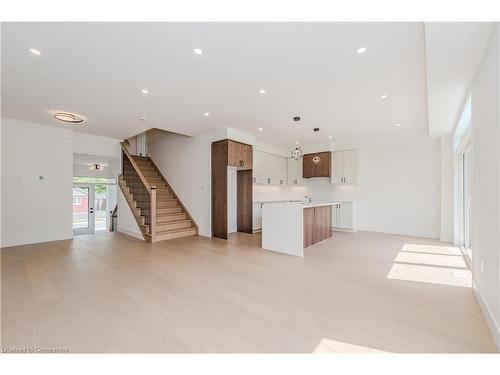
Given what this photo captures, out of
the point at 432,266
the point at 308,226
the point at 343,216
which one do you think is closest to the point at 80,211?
the point at 308,226

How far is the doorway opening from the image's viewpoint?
367 inches


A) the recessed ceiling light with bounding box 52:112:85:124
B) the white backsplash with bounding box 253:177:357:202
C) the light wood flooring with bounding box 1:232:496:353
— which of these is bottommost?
the light wood flooring with bounding box 1:232:496:353

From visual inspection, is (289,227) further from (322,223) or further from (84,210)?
(84,210)

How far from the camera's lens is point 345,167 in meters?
7.16

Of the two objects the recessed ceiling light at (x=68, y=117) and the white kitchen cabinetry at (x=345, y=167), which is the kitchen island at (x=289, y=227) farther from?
the recessed ceiling light at (x=68, y=117)

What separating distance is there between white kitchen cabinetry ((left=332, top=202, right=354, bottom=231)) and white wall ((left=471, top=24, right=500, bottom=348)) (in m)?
4.15

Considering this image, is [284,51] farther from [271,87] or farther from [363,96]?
[363,96]

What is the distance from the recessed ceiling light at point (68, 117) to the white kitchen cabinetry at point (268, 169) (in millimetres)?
4448

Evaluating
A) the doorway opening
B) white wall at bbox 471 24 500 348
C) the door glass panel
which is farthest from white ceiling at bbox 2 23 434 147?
the door glass panel

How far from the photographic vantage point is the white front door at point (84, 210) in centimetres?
933

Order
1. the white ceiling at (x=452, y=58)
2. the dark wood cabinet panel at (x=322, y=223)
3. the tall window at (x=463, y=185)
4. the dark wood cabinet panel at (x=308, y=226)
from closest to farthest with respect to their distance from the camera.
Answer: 1. the white ceiling at (x=452, y=58)
2. the tall window at (x=463, y=185)
3. the dark wood cabinet panel at (x=308, y=226)
4. the dark wood cabinet panel at (x=322, y=223)

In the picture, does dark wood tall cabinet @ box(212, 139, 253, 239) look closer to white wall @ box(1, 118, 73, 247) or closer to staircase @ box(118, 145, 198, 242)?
staircase @ box(118, 145, 198, 242)

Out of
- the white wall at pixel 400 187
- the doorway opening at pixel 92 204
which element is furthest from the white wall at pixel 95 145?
the white wall at pixel 400 187
